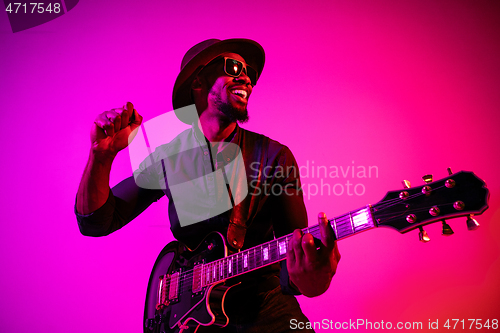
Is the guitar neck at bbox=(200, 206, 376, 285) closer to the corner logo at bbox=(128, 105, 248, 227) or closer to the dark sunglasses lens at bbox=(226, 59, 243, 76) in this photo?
the corner logo at bbox=(128, 105, 248, 227)

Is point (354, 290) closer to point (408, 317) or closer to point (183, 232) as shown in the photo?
point (408, 317)

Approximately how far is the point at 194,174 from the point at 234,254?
58 cm

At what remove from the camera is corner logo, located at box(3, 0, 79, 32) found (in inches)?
109

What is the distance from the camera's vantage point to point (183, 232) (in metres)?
1.68

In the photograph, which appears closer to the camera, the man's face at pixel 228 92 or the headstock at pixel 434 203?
the headstock at pixel 434 203

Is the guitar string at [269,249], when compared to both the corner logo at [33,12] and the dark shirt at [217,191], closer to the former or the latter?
the dark shirt at [217,191]

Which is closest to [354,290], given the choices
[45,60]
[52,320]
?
[52,320]

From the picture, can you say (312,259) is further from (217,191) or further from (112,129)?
(112,129)

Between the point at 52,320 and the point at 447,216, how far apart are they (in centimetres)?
281

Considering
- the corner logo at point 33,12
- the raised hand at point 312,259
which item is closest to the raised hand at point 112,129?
the raised hand at point 312,259

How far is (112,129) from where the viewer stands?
1299mm

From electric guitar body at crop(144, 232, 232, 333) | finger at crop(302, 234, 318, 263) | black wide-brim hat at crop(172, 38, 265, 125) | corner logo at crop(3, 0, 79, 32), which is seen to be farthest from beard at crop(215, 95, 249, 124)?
corner logo at crop(3, 0, 79, 32)

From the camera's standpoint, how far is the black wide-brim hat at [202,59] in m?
1.89

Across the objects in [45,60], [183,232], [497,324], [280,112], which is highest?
[45,60]
